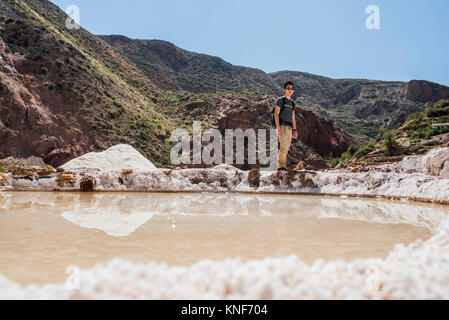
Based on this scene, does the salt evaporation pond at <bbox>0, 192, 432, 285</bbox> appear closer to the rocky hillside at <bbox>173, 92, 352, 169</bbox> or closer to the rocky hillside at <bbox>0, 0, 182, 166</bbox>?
the rocky hillside at <bbox>0, 0, 182, 166</bbox>

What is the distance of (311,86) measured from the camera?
92.9 m

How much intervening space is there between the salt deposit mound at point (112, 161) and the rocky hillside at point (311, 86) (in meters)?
46.4

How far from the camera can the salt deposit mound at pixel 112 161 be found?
25.2ft

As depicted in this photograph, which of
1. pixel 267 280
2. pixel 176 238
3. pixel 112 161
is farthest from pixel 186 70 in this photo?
pixel 267 280

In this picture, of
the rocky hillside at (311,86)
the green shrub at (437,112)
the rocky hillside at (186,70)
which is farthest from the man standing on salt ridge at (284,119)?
the rocky hillside at (311,86)

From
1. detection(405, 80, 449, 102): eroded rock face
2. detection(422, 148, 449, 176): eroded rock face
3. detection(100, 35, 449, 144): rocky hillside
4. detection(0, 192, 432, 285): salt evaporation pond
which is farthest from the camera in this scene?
detection(405, 80, 449, 102): eroded rock face

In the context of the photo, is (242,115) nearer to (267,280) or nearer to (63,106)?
(63,106)

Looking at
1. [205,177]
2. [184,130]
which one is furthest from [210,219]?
[184,130]

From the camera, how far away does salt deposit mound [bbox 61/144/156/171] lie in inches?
302

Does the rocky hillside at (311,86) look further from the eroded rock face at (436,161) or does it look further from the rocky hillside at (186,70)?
the eroded rock face at (436,161)

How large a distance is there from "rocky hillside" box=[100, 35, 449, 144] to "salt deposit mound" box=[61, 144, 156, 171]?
152 feet

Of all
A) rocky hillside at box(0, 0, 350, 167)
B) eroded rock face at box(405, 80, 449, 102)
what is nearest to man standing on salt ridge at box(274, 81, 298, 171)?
rocky hillside at box(0, 0, 350, 167)
